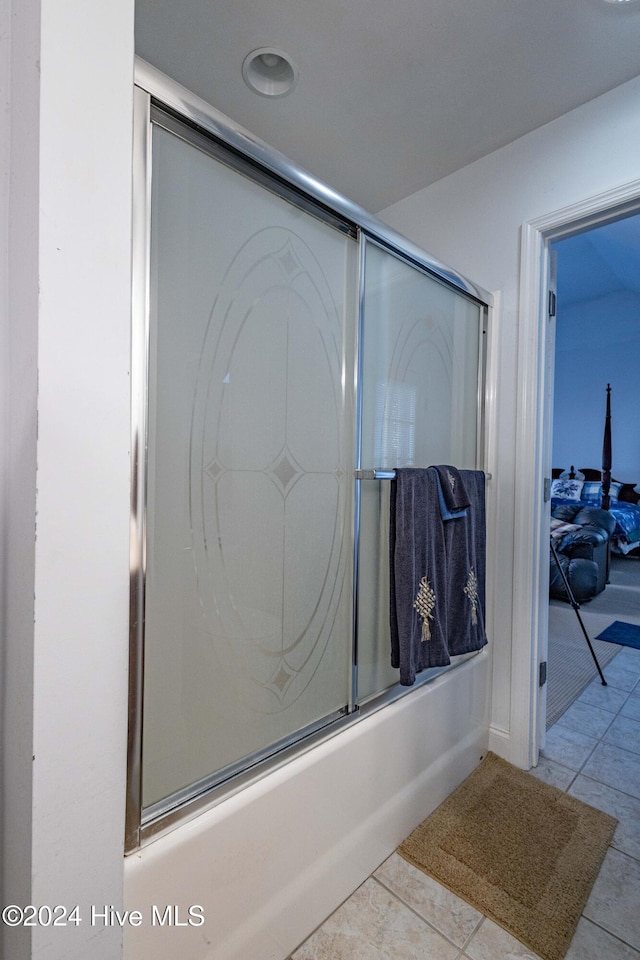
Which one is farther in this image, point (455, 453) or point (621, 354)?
point (621, 354)

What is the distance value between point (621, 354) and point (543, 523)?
528cm

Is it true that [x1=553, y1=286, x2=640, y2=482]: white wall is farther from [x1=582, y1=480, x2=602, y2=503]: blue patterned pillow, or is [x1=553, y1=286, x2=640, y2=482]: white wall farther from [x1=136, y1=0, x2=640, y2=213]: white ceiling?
[x1=136, y1=0, x2=640, y2=213]: white ceiling

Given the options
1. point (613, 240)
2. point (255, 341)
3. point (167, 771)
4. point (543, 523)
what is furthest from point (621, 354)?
point (167, 771)

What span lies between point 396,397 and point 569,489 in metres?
5.28

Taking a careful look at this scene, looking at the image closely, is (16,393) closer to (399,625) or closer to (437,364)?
(399,625)

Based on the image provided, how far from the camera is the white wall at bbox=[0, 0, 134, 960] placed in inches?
25.1

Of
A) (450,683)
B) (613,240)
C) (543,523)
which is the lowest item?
(450,683)

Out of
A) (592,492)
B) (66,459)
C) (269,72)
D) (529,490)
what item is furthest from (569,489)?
(66,459)

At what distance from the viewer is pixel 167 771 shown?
93cm

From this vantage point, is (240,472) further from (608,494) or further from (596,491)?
(596,491)

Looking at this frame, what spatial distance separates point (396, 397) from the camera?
1.51 m

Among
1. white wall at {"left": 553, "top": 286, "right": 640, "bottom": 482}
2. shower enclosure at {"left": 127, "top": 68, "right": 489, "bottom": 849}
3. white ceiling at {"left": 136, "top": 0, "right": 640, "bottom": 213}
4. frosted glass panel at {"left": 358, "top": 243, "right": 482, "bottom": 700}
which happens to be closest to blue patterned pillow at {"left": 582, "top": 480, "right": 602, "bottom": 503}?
white wall at {"left": 553, "top": 286, "right": 640, "bottom": 482}

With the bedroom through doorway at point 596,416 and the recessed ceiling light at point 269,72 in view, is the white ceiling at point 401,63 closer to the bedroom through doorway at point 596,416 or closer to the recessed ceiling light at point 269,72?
the recessed ceiling light at point 269,72

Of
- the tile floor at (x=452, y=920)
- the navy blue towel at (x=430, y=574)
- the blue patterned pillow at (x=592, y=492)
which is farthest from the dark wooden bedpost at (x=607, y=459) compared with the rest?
the navy blue towel at (x=430, y=574)
